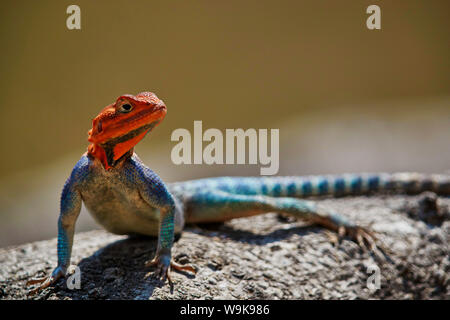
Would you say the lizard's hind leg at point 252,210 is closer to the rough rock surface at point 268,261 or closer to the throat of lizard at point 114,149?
the rough rock surface at point 268,261

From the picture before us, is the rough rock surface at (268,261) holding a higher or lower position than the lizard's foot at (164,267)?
lower

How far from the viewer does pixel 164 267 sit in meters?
3.14

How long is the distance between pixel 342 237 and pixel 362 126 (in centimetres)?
536

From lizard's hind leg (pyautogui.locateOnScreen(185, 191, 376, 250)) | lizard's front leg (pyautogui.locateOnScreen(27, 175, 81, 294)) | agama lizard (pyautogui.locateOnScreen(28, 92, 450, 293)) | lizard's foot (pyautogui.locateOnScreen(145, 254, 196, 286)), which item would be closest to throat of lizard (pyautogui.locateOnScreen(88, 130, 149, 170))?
agama lizard (pyautogui.locateOnScreen(28, 92, 450, 293))

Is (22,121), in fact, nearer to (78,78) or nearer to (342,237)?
(78,78)

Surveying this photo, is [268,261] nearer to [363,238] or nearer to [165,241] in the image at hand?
[165,241]

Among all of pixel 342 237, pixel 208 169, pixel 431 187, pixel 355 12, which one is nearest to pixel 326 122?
pixel 355 12

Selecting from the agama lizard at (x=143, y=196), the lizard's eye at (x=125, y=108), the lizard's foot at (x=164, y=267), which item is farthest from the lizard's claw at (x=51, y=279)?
the lizard's eye at (x=125, y=108)

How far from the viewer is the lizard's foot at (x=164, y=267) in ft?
10.2

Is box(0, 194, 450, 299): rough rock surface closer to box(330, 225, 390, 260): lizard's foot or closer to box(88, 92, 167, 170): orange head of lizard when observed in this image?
box(330, 225, 390, 260): lizard's foot

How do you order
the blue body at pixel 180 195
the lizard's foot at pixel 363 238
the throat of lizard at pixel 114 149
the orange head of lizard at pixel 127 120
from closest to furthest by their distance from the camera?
1. the orange head of lizard at pixel 127 120
2. the throat of lizard at pixel 114 149
3. the blue body at pixel 180 195
4. the lizard's foot at pixel 363 238
